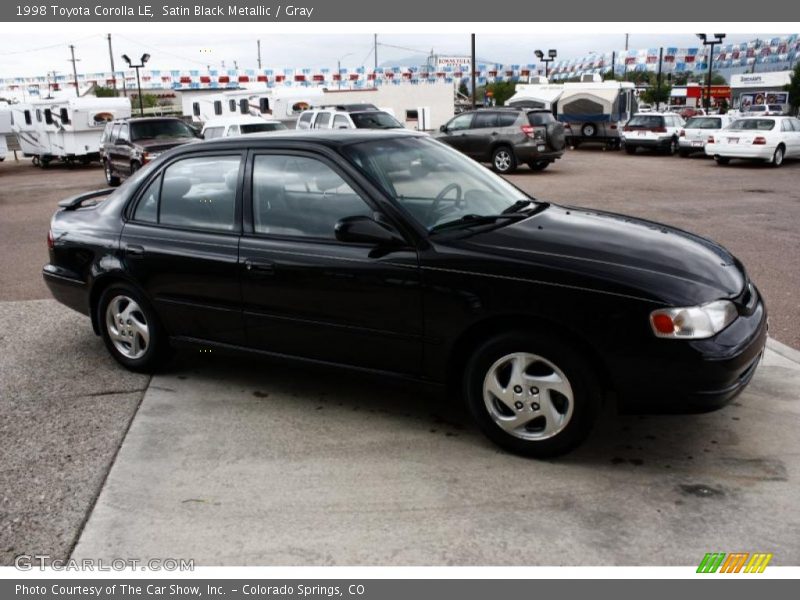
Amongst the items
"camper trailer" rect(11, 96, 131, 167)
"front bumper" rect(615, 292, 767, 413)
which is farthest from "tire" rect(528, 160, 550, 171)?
"front bumper" rect(615, 292, 767, 413)

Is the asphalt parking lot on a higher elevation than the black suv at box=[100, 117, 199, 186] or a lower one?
lower

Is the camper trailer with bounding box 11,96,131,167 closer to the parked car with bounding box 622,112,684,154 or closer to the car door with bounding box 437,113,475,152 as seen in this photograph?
the car door with bounding box 437,113,475,152

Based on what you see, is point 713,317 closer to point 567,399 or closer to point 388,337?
point 567,399

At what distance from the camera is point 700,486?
362cm

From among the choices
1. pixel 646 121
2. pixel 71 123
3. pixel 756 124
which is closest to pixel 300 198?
pixel 756 124

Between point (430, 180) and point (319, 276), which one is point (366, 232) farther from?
point (430, 180)

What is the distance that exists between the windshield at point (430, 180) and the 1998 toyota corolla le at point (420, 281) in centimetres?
1

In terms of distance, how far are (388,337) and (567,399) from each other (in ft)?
3.22

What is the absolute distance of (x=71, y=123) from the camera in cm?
2619

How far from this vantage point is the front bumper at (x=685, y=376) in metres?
3.51

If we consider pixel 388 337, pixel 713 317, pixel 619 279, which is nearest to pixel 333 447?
pixel 388 337

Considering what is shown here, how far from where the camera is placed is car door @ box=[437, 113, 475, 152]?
2122cm

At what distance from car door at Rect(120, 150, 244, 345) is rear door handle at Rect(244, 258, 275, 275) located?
0.30 feet

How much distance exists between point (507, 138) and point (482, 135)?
30.3 inches
